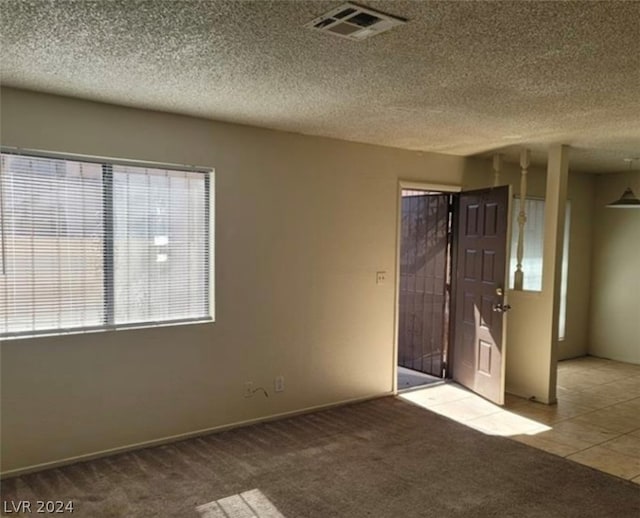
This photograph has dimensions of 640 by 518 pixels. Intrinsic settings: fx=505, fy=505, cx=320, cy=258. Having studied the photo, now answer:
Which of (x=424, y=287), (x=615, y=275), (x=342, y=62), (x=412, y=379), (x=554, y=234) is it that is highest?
(x=342, y=62)

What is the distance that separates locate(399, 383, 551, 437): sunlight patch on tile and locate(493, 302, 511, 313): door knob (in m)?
0.86

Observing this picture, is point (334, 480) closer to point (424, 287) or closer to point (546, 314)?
point (546, 314)

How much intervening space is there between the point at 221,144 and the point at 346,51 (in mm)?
1669

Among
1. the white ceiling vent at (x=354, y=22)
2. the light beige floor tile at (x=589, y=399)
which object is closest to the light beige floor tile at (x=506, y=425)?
the light beige floor tile at (x=589, y=399)

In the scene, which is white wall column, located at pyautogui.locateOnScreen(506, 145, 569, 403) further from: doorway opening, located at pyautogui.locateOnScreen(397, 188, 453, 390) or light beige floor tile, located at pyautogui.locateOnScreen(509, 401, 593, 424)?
doorway opening, located at pyautogui.locateOnScreen(397, 188, 453, 390)

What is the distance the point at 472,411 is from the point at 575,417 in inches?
33.4

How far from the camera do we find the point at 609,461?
11.2 ft

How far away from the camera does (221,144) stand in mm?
3719


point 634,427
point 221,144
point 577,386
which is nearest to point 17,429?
point 221,144

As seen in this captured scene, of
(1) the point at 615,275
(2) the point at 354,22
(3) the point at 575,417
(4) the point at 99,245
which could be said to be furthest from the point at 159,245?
(1) the point at 615,275

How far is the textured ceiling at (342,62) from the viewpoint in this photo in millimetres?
1904

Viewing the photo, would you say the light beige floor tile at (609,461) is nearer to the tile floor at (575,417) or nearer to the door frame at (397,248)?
the tile floor at (575,417)

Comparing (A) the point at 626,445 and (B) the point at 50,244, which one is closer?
(B) the point at 50,244

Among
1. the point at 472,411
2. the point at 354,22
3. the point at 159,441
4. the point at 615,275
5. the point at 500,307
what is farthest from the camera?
the point at 615,275
